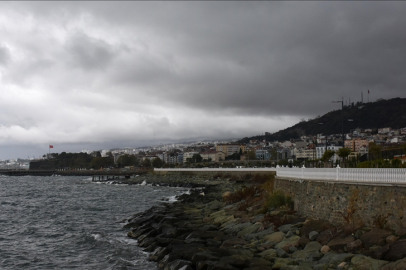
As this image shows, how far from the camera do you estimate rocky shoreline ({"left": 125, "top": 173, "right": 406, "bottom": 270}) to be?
40.6ft

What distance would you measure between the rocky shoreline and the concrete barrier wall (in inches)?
19.8

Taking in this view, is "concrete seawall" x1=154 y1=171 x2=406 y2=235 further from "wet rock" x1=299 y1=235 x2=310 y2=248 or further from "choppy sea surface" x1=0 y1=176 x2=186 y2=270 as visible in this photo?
"choppy sea surface" x1=0 y1=176 x2=186 y2=270

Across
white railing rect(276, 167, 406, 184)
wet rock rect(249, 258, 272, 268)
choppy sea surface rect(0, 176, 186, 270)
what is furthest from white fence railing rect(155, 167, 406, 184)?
choppy sea surface rect(0, 176, 186, 270)

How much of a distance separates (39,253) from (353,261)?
608 inches

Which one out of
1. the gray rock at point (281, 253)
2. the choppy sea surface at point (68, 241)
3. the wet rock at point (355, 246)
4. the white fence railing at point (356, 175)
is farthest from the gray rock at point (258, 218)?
the wet rock at point (355, 246)

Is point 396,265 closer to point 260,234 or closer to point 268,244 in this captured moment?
point 268,244

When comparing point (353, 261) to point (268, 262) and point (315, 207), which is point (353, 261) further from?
point (315, 207)

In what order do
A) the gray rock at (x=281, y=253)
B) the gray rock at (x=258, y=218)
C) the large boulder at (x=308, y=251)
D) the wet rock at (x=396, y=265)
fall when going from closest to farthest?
the wet rock at (x=396, y=265) → the large boulder at (x=308, y=251) → the gray rock at (x=281, y=253) → the gray rock at (x=258, y=218)

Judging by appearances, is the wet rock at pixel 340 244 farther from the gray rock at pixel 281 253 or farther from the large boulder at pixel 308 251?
the gray rock at pixel 281 253

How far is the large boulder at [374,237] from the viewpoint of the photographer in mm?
12688

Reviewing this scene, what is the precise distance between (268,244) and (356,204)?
12.9 feet

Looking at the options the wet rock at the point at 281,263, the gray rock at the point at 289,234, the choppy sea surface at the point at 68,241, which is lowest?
the choppy sea surface at the point at 68,241

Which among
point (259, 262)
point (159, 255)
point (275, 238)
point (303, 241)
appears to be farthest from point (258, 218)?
point (259, 262)

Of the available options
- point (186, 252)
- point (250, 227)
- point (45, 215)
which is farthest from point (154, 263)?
point (45, 215)
